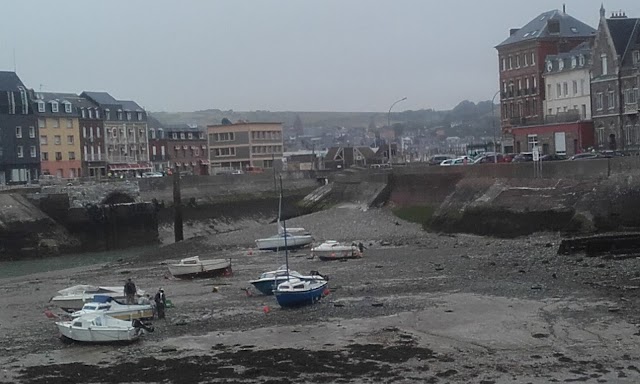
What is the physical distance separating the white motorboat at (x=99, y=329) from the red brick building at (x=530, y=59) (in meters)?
59.6

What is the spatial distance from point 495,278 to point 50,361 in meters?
17.6

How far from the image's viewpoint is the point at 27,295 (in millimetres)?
41188

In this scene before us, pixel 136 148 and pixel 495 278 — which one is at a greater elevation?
pixel 136 148

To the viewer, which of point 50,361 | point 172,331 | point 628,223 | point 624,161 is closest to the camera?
point 50,361

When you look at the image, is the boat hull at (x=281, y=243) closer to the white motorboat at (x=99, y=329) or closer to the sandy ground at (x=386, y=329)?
the sandy ground at (x=386, y=329)

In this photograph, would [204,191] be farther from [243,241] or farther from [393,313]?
[393,313]

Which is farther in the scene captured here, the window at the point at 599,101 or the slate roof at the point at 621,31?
the window at the point at 599,101

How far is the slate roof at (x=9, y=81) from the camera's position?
304 ft

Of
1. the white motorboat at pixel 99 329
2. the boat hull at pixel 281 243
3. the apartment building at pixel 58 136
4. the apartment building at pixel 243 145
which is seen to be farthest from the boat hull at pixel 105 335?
the apartment building at pixel 243 145

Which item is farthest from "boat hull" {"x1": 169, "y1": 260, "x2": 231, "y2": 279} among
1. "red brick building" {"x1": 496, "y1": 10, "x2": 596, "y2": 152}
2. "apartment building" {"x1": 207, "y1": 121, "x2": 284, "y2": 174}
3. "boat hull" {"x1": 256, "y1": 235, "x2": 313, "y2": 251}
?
"apartment building" {"x1": 207, "y1": 121, "x2": 284, "y2": 174}

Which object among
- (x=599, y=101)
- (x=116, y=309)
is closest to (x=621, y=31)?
(x=599, y=101)

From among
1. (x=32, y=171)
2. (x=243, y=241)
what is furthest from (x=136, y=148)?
(x=243, y=241)

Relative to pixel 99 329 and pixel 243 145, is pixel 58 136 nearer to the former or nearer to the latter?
pixel 243 145

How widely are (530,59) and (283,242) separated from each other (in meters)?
41.6
